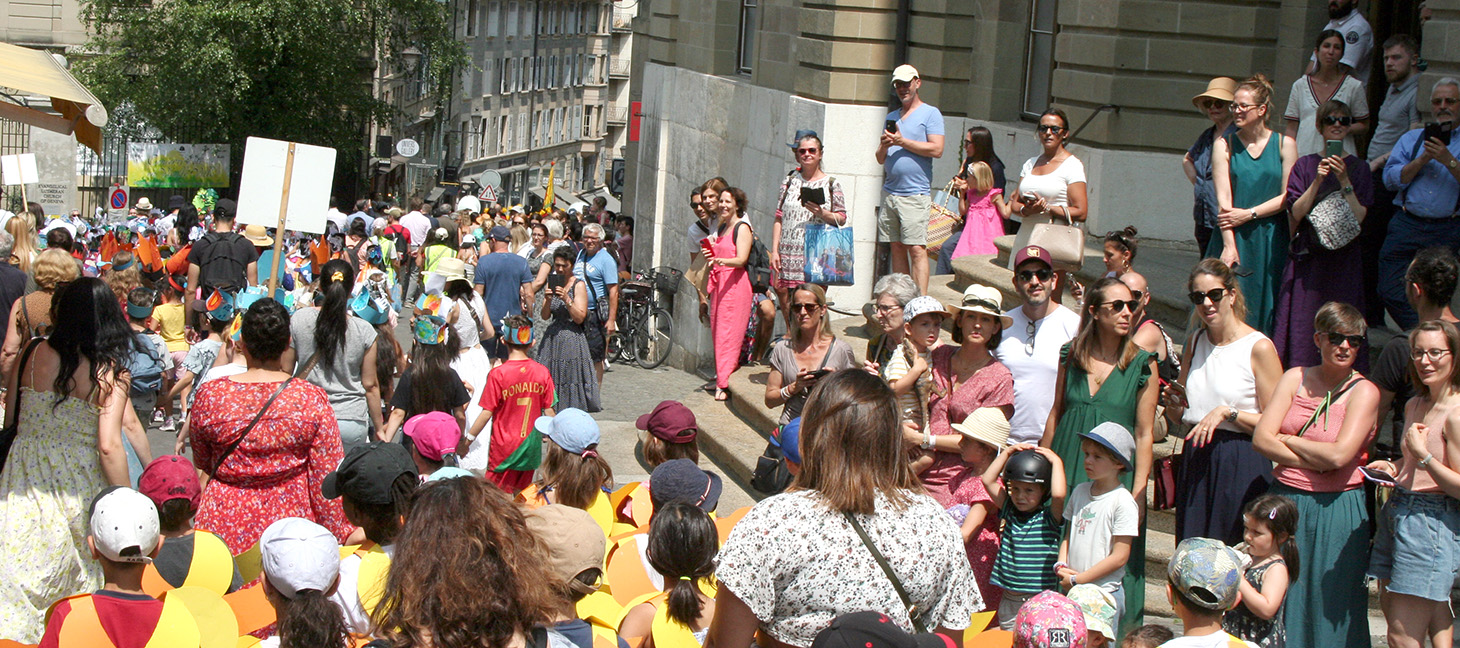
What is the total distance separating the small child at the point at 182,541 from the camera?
475 centimetres

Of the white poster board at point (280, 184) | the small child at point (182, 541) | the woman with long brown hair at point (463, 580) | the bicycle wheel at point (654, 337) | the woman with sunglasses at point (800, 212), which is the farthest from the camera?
the bicycle wheel at point (654, 337)

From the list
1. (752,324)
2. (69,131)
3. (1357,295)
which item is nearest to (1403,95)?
(1357,295)

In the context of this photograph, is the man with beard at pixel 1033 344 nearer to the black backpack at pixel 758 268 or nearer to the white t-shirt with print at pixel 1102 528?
the white t-shirt with print at pixel 1102 528

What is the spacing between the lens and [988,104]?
13.0m

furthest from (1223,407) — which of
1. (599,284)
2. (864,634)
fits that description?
(599,284)

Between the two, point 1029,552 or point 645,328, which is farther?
point 645,328

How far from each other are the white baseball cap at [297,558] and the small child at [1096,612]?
2354mm

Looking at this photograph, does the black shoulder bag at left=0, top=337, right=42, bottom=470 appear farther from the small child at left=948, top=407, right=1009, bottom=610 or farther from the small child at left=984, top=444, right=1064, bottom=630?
the small child at left=984, top=444, right=1064, bottom=630

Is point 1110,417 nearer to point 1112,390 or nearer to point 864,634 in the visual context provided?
point 1112,390

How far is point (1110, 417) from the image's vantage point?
18.7ft

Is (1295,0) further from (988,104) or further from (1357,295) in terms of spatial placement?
(1357,295)

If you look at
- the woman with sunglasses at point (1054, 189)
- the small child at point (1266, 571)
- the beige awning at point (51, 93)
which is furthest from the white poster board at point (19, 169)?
the small child at point (1266, 571)

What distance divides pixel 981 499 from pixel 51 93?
161 inches

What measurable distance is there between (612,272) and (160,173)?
78.7 feet
